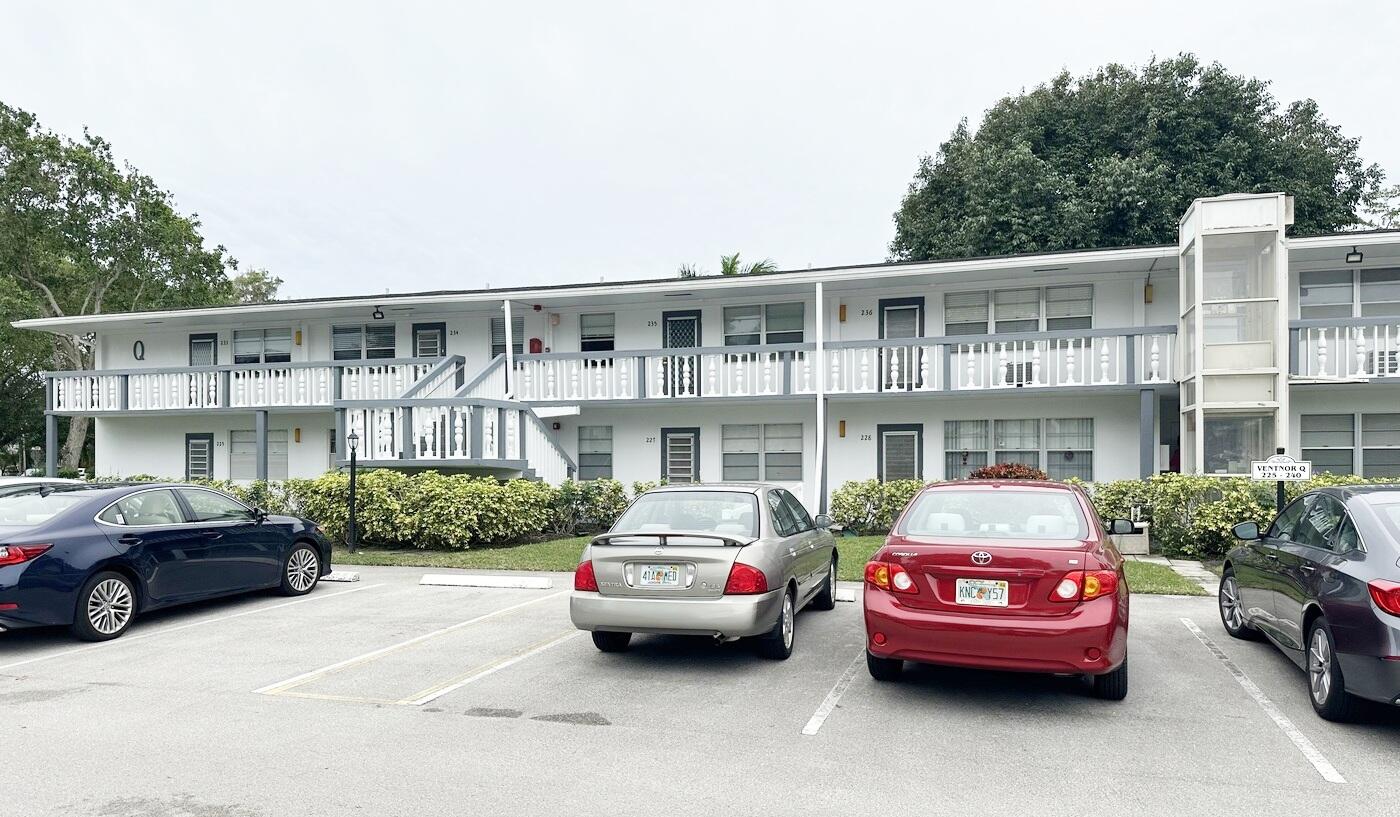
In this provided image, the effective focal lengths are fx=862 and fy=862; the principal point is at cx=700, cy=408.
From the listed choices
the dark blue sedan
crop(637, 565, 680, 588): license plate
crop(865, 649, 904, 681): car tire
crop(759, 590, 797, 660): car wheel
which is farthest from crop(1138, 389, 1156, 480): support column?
the dark blue sedan

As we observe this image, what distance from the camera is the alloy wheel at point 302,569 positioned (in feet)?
34.7

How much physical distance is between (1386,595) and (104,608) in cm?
1014

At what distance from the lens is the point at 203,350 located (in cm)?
2222

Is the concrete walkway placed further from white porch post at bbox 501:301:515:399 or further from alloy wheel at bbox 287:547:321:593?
white porch post at bbox 501:301:515:399

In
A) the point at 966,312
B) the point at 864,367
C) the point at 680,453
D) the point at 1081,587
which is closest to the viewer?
the point at 1081,587

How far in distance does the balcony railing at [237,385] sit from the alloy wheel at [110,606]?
10030 mm

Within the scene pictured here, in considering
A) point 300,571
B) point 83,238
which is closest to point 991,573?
point 300,571

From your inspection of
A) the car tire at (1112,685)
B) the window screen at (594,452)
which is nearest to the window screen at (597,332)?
the window screen at (594,452)

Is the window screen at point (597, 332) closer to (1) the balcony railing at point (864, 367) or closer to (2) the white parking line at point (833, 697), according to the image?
(1) the balcony railing at point (864, 367)

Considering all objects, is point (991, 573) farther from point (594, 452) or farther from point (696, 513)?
point (594, 452)

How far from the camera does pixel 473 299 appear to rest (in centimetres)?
1873

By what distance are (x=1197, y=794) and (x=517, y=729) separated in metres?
3.85

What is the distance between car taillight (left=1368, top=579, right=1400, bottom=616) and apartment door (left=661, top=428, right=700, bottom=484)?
14351 millimetres

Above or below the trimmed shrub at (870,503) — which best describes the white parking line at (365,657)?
below
